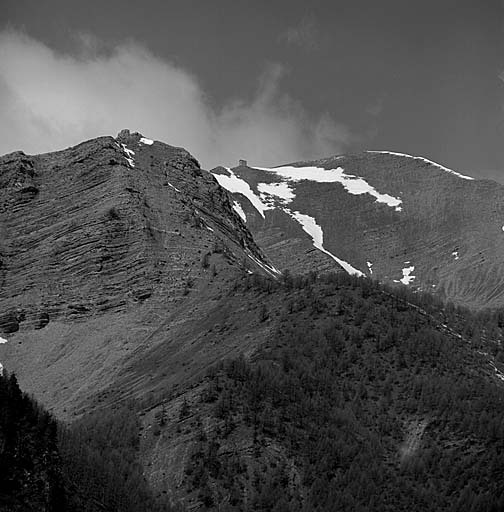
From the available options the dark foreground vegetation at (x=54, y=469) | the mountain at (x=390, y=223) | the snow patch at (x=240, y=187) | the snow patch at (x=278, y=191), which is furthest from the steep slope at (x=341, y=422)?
the snow patch at (x=278, y=191)

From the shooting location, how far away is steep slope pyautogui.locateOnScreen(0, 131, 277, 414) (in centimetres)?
7462

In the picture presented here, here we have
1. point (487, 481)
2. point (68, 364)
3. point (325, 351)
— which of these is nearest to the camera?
point (487, 481)

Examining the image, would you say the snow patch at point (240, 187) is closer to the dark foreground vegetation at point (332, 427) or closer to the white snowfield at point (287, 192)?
the white snowfield at point (287, 192)

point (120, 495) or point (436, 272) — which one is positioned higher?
point (436, 272)

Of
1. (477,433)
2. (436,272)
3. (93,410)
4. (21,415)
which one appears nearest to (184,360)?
(93,410)

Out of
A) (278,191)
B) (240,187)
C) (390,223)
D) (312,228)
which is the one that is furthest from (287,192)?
(390,223)

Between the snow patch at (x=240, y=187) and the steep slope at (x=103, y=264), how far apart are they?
66.5 meters

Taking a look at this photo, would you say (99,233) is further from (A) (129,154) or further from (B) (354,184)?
(B) (354,184)

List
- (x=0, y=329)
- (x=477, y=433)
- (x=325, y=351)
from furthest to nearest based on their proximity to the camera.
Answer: (x=0, y=329) → (x=325, y=351) → (x=477, y=433)

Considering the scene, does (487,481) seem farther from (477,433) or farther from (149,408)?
(149,408)

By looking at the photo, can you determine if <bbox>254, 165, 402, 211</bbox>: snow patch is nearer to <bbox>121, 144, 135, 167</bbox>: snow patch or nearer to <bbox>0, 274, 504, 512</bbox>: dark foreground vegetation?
<bbox>121, 144, 135, 167</bbox>: snow patch

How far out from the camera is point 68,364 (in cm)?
7556

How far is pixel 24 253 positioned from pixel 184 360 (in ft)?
105

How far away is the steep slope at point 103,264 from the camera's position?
74.6 m
